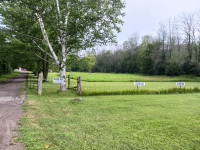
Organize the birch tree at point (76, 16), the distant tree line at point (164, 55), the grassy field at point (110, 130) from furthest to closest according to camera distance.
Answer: the distant tree line at point (164, 55) < the birch tree at point (76, 16) < the grassy field at point (110, 130)

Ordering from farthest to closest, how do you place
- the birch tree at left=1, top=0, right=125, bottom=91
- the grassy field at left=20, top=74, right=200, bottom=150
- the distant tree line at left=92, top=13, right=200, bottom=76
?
the distant tree line at left=92, top=13, right=200, bottom=76 < the birch tree at left=1, top=0, right=125, bottom=91 < the grassy field at left=20, top=74, right=200, bottom=150

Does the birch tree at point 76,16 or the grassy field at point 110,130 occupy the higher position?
the birch tree at point 76,16

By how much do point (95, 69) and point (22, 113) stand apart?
8432 centimetres

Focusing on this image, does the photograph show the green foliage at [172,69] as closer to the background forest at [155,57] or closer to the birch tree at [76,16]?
the background forest at [155,57]

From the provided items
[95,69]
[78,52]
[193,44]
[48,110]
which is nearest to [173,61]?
[193,44]

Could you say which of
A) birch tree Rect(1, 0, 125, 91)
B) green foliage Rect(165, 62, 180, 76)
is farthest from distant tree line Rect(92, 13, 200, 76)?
birch tree Rect(1, 0, 125, 91)

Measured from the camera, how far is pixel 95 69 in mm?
90000

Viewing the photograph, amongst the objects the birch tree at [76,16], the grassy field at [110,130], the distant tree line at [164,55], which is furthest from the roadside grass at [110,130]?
the distant tree line at [164,55]

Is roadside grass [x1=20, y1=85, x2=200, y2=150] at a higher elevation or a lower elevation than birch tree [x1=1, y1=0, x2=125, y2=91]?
lower

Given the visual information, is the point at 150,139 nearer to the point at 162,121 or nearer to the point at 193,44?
the point at 162,121

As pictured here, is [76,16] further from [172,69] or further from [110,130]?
[172,69]

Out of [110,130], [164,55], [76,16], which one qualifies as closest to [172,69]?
[164,55]

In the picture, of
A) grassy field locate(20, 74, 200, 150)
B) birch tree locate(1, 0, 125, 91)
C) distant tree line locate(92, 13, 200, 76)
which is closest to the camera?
grassy field locate(20, 74, 200, 150)

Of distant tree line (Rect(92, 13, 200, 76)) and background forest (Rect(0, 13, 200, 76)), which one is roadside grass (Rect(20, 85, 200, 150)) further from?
distant tree line (Rect(92, 13, 200, 76))
